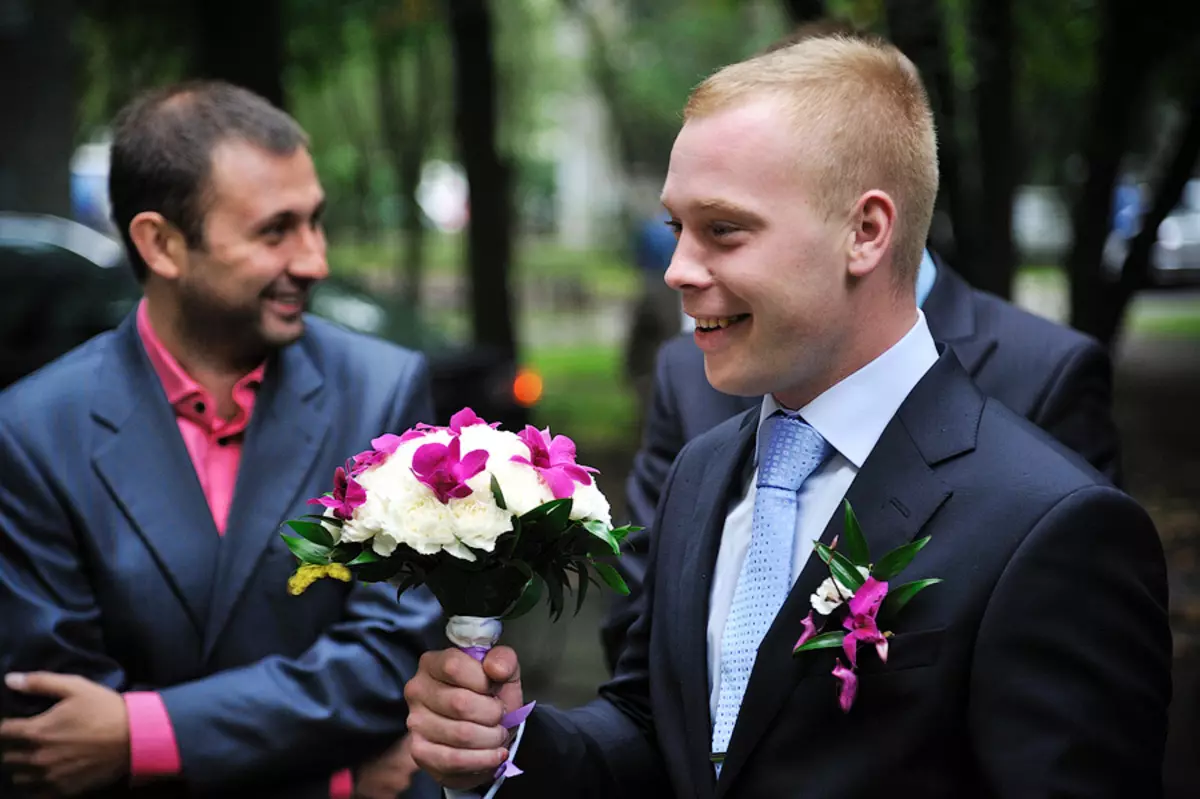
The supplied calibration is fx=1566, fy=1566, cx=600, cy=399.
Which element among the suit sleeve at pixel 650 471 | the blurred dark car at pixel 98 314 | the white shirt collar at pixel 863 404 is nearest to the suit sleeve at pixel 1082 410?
the suit sleeve at pixel 650 471

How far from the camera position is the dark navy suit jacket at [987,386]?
3.62 m

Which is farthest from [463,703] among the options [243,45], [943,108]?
[243,45]

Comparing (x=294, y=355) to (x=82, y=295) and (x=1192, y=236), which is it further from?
(x=1192, y=236)

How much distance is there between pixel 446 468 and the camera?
90.4 inches

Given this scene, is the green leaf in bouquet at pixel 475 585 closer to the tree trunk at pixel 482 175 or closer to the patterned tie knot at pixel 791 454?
the patterned tie knot at pixel 791 454

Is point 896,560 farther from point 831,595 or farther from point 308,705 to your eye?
point 308,705

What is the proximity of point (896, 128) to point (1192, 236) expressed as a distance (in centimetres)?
3241

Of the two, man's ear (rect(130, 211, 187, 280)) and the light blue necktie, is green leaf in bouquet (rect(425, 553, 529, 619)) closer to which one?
the light blue necktie

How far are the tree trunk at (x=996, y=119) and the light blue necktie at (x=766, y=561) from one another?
5.11 m

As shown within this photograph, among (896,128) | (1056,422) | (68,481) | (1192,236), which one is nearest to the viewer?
(896,128)

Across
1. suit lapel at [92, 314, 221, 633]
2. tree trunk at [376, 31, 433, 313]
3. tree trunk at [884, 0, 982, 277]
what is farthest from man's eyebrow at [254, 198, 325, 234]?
tree trunk at [376, 31, 433, 313]

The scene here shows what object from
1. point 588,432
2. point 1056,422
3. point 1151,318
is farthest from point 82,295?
point 1151,318

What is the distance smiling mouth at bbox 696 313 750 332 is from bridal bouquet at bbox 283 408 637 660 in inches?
11.2

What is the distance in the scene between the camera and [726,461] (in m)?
2.65
